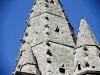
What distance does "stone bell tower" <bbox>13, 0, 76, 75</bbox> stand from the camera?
30594 millimetres

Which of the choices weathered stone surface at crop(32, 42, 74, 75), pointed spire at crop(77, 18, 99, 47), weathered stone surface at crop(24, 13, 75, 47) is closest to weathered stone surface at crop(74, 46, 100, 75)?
pointed spire at crop(77, 18, 99, 47)

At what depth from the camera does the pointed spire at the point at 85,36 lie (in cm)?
3166

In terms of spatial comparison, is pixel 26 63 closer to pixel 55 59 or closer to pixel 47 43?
pixel 55 59

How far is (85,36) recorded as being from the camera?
3231 cm

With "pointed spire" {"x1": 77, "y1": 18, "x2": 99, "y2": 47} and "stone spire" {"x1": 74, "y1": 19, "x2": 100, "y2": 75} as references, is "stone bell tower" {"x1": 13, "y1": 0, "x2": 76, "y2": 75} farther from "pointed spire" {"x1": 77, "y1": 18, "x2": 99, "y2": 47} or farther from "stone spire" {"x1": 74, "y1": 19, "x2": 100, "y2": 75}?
"pointed spire" {"x1": 77, "y1": 18, "x2": 99, "y2": 47}

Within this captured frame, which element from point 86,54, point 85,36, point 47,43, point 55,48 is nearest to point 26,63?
point 47,43

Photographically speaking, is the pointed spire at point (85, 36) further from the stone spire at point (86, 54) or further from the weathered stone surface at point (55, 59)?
the weathered stone surface at point (55, 59)

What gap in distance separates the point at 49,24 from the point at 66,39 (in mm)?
1987

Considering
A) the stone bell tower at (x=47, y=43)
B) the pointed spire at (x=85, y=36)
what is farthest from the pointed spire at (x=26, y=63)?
the pointed spire at (x=85, y=36)

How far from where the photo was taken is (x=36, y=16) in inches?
1442

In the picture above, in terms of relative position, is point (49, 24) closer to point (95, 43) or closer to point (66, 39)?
point (66, 39)

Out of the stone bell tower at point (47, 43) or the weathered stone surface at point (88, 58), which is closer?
the weathered stone surface at point (88, 58)

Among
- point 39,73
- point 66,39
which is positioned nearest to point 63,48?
point 66,39

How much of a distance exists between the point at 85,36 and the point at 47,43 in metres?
2.78
